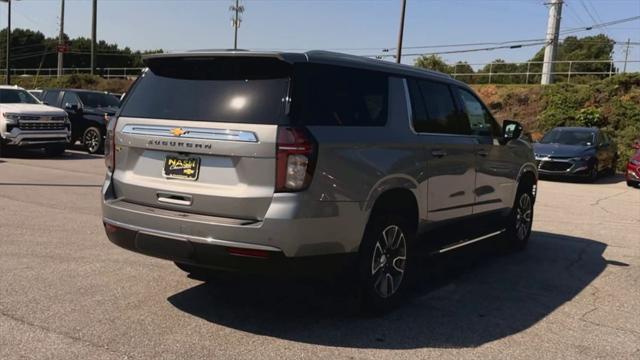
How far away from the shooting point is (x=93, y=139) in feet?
59.4

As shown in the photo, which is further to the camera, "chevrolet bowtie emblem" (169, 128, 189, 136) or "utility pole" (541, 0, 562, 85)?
"utility pole" (541, 0, 562, 85)

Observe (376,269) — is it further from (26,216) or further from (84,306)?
(26,216)

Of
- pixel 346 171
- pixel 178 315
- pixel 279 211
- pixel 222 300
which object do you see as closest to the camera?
pixel 279 211

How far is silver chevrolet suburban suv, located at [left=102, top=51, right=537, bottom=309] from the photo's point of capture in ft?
13.0

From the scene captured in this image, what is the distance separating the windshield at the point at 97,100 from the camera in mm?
18422

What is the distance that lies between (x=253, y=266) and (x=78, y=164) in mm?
12233

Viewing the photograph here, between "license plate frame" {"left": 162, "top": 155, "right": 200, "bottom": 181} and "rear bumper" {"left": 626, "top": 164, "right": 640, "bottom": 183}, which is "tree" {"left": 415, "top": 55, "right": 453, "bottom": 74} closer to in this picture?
"rear bumper" {"left": 626, "top": 164, "right": 640, "bottom": 183}

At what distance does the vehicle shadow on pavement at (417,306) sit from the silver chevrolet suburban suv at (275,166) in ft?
1.07

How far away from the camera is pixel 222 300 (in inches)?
197

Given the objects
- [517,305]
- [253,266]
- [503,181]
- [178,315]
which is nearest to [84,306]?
[178,315]

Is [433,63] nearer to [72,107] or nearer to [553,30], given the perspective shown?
[553,30]

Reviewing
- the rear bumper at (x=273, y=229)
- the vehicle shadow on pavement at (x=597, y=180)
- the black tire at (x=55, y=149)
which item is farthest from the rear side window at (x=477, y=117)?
the black tire at (x=55, y=149)

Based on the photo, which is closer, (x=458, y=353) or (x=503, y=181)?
(x=458, y=353)

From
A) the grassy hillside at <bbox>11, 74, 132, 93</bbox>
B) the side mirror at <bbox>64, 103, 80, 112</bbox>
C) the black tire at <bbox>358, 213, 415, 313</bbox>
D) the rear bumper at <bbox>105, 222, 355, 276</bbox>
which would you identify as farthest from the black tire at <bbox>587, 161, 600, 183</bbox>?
the grassy hillside at <bbox>11, 74, 132, 93</bbox>
